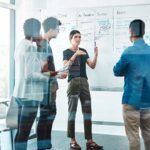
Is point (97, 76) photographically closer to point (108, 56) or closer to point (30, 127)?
point (108, 56)

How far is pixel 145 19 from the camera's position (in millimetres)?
3346

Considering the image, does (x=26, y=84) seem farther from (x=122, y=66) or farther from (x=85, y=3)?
(x=85, y=3)

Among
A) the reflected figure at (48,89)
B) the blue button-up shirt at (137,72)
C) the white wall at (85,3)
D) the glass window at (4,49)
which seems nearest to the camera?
the blue button-up shirt at (137,72)

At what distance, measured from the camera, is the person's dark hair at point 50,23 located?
3412 millimetres

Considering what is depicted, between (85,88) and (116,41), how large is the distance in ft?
2.19

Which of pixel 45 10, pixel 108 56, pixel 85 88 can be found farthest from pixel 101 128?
pixel 45 10

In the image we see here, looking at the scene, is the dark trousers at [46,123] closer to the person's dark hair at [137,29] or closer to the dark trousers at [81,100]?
the dark trousers at [81,100]

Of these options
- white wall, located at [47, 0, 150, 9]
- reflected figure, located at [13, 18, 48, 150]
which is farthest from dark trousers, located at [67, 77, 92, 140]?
white wall, located at [47, 0, 150, 9]

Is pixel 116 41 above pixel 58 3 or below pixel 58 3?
below

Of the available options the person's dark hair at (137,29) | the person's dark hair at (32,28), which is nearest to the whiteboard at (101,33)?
the person's dark hair at (32,28)

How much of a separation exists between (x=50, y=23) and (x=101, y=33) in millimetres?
608

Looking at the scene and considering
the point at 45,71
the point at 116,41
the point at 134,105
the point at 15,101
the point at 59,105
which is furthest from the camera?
the point at 59,105

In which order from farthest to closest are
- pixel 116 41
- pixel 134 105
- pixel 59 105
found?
pixel 59 105, pixel 116 41, pixel 134 105

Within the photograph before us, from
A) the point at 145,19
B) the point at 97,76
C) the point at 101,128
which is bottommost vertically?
the point at 101,128
